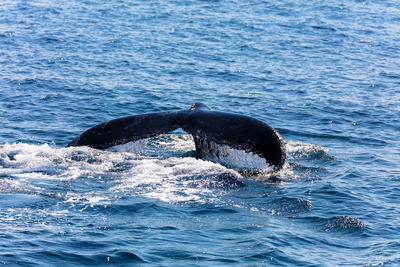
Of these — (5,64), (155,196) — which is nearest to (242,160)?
(155,196)

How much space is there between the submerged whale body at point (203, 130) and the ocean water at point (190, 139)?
1.26ft

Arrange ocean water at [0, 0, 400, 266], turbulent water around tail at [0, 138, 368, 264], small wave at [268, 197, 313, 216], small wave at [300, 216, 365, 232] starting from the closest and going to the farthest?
turbulent water around tail at [0, 138, 368, 264], ocean water at [0, 0, 400, 266], small wave at [300, 216, 365, 232], small wave at [268, 197, 313, 216]

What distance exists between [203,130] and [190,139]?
3919 mm

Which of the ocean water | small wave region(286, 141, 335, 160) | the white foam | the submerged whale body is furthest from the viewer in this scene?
small wave region(286, 141, 335, 160)

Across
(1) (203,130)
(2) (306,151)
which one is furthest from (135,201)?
(2) (306,151)

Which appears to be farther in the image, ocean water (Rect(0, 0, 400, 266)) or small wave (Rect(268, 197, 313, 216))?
small wave (Rect(268, 197, 313, 216))

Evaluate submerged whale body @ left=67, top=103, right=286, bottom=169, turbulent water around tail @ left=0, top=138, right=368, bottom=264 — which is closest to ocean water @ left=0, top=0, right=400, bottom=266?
turbulent water around tail @ left=0, top=138, right=368, bottom=264

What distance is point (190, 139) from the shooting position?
14.1 m

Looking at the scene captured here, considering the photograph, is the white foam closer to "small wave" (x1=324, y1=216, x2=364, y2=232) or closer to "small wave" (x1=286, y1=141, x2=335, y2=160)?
"small wave" (x1=324, y1=216, x2=364, y2=232)

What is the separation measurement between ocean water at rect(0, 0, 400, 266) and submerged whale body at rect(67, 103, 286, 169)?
0.38 meters

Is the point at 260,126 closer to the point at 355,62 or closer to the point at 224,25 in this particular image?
the point at 355,62

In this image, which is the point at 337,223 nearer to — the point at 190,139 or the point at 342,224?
the point at 342,224

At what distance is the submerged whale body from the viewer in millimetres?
9828

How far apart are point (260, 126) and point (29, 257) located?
4135mm
